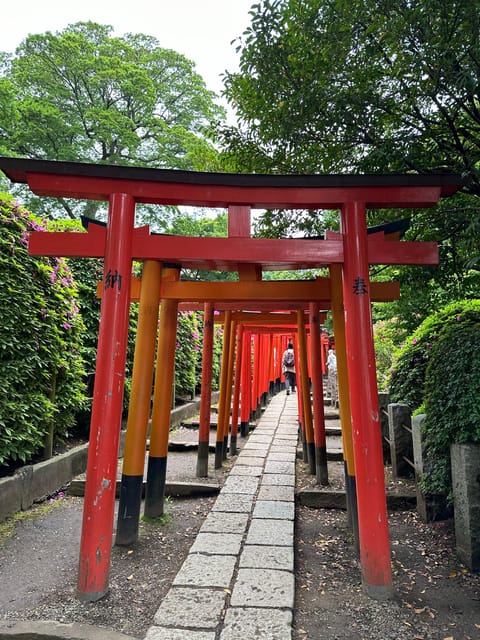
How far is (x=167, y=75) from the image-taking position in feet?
59.4

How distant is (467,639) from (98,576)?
2355mm

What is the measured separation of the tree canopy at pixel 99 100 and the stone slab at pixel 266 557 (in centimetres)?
1412

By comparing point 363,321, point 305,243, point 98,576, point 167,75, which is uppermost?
point 167,75

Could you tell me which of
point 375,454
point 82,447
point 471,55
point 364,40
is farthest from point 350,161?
point 82,447

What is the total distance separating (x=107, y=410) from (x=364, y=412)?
1.88m

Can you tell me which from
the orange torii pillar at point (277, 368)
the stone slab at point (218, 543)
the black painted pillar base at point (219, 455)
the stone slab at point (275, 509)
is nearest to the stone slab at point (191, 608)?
the stone slab at point (218, 543)

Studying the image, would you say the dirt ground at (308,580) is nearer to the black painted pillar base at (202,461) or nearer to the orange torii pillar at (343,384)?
the orange torii pillar at (343,384)

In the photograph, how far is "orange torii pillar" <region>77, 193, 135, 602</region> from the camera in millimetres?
2947

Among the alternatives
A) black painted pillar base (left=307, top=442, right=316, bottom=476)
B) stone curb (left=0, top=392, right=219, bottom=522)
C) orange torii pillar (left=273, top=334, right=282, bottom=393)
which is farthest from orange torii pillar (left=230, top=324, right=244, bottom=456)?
orange torii pillar (left=273, top=334, right=282, bottom=393)

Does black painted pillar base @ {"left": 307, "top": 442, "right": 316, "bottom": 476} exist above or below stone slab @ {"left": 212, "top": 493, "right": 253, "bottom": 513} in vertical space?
above

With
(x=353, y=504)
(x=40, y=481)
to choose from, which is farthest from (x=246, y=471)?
(x=40, y=481)

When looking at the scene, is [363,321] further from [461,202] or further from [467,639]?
[461,202]

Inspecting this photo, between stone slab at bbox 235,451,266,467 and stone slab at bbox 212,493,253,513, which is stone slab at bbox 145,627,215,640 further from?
stone slab at bbox 235,451,266,467

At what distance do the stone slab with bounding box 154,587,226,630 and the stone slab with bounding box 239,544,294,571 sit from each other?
493mm
